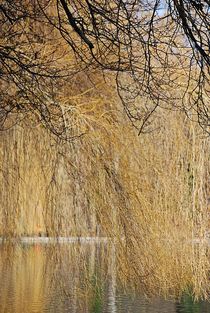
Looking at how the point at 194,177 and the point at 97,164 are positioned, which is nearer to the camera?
the point at 97,164

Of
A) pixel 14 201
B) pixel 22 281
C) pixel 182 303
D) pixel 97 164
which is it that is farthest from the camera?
pixel 22 281

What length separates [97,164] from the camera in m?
5.48

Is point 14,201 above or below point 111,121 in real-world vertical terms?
below

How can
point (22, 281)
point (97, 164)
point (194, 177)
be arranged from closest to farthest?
point (97, 164), point (194, 177), point (22, 281)

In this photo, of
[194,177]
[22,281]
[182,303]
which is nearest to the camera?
[194,177]

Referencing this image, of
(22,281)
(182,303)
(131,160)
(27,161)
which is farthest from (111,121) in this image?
(22,281)

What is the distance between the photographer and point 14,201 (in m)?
5.85

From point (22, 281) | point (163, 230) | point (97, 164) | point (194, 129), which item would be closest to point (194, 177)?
point (194, 129)

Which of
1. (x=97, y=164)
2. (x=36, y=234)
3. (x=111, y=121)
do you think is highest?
(x=111, y=121)

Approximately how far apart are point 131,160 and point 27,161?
802mm

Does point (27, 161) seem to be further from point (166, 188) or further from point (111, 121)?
point (166, 188)

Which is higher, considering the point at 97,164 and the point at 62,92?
the point at 62,92

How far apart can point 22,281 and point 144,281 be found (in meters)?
3.68

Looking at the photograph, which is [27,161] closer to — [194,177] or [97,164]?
[97,164]
